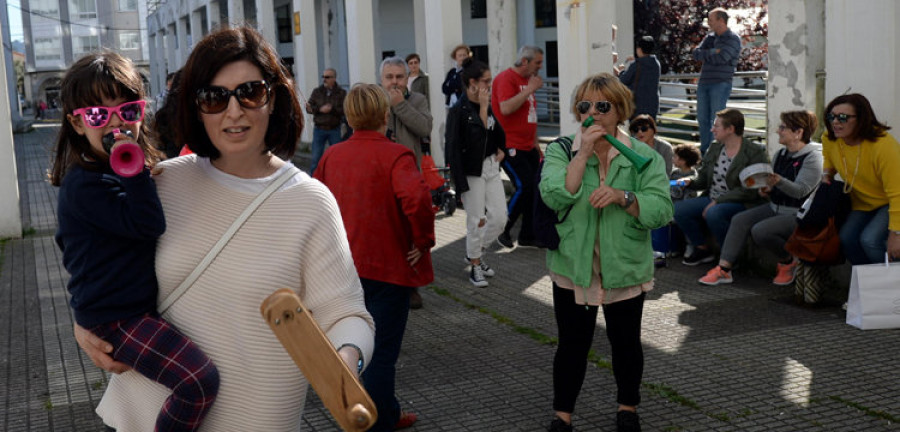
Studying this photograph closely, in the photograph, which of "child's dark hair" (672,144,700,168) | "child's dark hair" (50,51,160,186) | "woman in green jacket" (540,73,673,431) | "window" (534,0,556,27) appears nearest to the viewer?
"child's dark hair" (50,51,160,186)

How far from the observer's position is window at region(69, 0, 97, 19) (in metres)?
81.8

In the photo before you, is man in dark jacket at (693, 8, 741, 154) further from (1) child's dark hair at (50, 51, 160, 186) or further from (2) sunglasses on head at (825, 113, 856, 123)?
(1) child's dark hair at (50, 51, 160, 186)

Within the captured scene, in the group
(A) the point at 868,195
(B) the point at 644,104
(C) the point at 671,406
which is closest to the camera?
(C) the point at 671,406

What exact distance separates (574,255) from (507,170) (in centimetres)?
561

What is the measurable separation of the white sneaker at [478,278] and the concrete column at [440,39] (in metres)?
6.87

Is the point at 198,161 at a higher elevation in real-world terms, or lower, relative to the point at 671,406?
higher

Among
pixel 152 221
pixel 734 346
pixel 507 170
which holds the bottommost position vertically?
pixel 734 346

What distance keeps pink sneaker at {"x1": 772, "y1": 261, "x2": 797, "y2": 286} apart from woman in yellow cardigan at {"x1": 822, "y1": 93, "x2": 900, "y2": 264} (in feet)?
2.70

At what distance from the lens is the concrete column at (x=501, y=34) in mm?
17578

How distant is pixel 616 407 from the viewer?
537 cm

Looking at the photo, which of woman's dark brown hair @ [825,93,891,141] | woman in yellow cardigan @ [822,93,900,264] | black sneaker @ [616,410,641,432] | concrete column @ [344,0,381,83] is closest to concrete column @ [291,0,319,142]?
concrete column @ [344,0,381,83]

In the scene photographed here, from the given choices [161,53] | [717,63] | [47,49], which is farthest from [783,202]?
[47,49]

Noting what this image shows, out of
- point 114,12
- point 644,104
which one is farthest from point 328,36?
point 114,12

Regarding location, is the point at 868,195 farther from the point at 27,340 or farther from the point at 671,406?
the point at 27,340
